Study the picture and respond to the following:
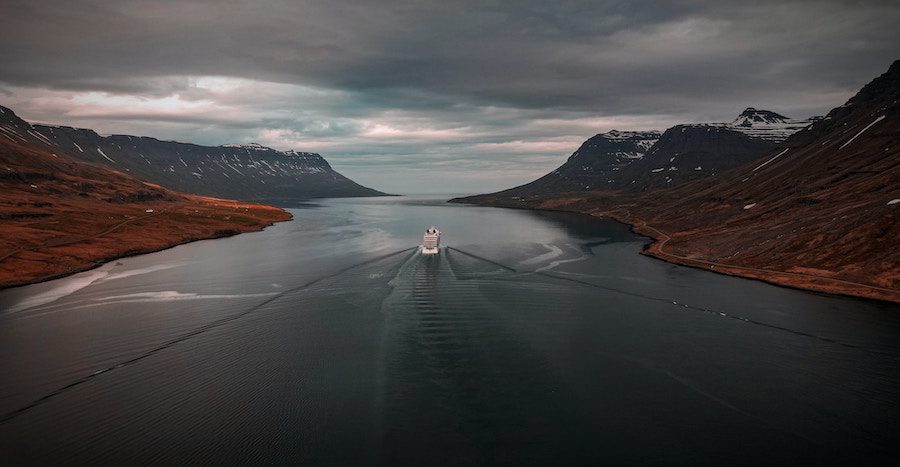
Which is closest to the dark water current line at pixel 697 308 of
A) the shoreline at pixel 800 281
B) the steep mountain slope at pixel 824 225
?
the shoreline at pixel 800 281

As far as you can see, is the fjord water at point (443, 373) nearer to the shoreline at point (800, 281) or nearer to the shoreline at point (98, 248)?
the shoreline at point (800, 281)

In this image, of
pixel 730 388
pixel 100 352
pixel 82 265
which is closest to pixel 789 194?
pixel 730 388

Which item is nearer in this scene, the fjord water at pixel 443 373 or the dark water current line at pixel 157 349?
the fjord water at pixel 443 373

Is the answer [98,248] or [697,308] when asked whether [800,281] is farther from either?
[98,248]

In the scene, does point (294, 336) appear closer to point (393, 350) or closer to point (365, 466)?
point (393, 350)

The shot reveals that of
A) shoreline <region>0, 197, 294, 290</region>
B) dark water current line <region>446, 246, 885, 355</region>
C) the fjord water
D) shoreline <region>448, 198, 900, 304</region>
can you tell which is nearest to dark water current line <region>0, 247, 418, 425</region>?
the fjord water

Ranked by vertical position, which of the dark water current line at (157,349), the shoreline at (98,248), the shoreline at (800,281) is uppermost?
the shoreline at (800,281)

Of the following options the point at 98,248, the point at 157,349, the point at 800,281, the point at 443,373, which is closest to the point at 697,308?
the point at 800,281

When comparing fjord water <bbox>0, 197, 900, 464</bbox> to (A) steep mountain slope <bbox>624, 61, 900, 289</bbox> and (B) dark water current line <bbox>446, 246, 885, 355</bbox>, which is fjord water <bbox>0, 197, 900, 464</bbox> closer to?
(B) dark water current line <bbox>446, 246, 885, 355</bbox>
